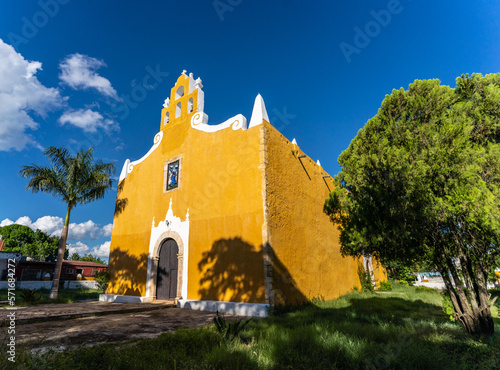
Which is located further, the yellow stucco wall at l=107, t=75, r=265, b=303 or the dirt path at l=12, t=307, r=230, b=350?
the yellow stucco wall at l=107, t=75, r=265, b=303

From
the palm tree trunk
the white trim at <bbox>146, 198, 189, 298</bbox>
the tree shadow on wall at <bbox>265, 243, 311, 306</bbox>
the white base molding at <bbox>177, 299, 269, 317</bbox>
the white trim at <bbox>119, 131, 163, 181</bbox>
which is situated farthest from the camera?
the white trim at <bbox>119, 131, 163, 181</bbox>

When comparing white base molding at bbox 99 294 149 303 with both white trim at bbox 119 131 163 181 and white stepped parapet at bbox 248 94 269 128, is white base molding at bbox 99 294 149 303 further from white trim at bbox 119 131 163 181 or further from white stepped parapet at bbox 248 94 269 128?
white stepped parapet at bbox 248 94 269 128

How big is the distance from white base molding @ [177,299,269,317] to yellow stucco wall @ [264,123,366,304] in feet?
2.05

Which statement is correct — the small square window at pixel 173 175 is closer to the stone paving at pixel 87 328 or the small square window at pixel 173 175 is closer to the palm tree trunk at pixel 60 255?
the stone paving at pixel 87 328

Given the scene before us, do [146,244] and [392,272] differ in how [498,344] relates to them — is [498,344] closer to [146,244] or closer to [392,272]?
[146,244]

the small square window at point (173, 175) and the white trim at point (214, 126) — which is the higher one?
the white trim at point (214, 126)

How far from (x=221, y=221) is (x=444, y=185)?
258 inches

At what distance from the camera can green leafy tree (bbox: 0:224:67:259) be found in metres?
38.1

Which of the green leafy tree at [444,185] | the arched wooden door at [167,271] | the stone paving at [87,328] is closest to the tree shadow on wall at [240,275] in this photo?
the stone paving at [87,328]

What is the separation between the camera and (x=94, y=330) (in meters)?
5.67

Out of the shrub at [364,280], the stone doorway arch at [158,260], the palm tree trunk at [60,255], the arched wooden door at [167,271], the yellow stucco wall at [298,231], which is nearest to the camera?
the yellow stucco wall at [298,231]

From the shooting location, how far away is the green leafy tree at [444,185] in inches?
208

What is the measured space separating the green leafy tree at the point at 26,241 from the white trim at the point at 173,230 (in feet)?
125

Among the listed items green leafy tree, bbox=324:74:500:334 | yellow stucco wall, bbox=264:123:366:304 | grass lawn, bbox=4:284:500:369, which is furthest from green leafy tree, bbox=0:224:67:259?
green leafy tree, bbox=324:74:500:334
